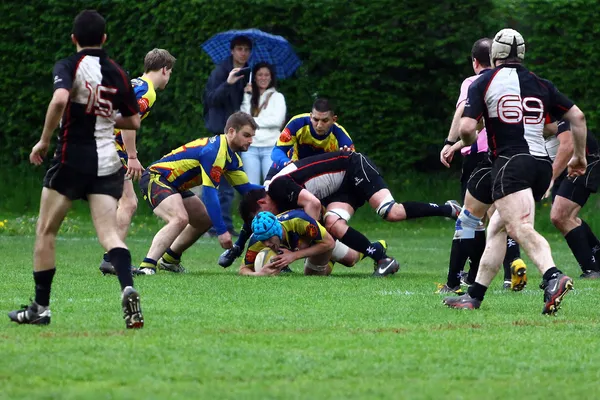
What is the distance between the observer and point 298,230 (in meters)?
11.2

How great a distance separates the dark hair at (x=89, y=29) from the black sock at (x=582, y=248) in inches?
241

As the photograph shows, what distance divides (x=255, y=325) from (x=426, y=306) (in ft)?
5.35

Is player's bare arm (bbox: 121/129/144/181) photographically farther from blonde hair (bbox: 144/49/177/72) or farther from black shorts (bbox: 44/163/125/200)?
black shorts (bbox: 44/163/125/200)

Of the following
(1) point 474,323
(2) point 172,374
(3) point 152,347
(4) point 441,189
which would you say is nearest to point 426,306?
(1) point 474,323

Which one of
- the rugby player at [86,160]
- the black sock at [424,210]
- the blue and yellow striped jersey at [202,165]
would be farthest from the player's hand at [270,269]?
the rugby player at [86,160]

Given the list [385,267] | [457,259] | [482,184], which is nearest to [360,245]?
[385,267]

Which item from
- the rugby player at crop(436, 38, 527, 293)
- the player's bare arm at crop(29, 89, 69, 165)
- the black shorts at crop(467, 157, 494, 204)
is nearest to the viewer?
the player's bare arm at crop(29, 89, 69, 165)

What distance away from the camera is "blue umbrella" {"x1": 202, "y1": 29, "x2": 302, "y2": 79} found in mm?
16203

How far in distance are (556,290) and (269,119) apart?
8.42m

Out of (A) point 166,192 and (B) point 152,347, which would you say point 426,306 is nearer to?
(B) point 152,347

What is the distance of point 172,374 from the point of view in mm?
5645

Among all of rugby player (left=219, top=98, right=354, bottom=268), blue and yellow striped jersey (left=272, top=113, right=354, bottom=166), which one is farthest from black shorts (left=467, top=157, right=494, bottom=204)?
blue and yellow striped jersey (left=272, top=113, right=354, bottom=166)

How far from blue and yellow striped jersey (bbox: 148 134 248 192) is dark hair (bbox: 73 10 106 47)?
4010mm

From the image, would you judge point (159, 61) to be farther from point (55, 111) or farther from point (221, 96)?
point (55, 111)
